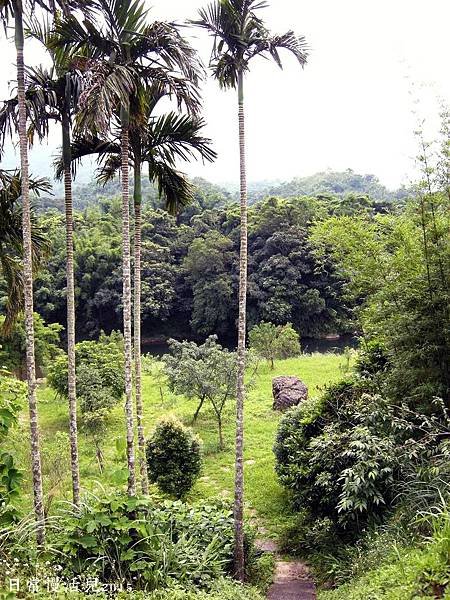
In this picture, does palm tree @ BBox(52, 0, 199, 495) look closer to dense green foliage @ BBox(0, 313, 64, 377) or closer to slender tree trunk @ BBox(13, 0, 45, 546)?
slender tree trunk @ BBox(13, 0, 45, 546)

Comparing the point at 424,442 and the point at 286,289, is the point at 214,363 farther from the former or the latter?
the point at 286,289

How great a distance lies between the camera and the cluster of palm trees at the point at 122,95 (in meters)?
4.95

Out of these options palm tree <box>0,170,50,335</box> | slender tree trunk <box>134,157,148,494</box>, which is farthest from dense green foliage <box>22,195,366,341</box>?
slender tree trunk <box>134,157,148,494</box>

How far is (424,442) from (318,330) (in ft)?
76.2

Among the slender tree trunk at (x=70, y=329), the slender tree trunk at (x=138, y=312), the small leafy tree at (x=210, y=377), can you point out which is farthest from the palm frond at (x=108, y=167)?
the small leafy tree at (x=210, y=377)

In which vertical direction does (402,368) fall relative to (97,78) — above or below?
below

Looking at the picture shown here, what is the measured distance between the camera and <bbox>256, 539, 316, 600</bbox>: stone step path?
5924 millimetres

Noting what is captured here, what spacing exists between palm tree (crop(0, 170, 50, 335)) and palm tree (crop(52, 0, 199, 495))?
1.61 meters

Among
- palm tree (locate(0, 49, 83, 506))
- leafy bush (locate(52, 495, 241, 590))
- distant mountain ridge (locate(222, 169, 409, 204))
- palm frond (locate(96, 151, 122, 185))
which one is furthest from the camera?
distant mountain ridge (locate(222, 169, 409, 204))

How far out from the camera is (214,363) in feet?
39.3

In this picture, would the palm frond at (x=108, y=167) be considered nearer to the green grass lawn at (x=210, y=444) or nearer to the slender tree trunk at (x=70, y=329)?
the slender tree trunk at (x=70, y=329)

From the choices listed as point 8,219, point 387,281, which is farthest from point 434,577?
point 8,219

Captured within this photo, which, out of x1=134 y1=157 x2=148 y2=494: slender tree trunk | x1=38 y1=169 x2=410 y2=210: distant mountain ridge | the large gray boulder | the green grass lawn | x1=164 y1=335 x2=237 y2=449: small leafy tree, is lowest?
the green grass lawn

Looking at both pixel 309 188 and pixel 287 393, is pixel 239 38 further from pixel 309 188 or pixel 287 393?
pixel 309 188
